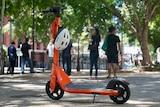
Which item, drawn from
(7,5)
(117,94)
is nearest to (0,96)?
(117,94)

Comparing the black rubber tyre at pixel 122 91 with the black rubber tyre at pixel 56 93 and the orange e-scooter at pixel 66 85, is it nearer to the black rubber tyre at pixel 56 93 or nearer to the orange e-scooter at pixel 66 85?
the orange e-scooter at pixel 66 85

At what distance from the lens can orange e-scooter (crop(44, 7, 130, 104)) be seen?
7.79 meters

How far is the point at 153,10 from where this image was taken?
23.1m

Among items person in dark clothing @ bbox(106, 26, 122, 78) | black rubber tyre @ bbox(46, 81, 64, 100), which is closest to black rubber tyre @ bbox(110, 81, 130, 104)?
black rubber tyre @ bbox(46, 81, 64, 100)

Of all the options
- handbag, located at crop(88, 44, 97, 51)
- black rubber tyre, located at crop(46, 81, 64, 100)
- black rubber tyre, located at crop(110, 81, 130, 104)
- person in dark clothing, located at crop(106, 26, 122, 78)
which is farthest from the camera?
handbag, located at crop(88, 44, 97, 51)

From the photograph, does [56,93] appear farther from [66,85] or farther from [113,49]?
[113,49]

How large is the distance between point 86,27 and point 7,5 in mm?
11560

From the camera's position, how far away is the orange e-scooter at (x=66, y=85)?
25.5 feet

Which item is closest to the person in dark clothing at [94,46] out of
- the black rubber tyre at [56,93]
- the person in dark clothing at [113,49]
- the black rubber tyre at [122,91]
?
the person in dark clothing at [113,49]

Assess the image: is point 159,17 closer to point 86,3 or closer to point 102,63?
point 102,63

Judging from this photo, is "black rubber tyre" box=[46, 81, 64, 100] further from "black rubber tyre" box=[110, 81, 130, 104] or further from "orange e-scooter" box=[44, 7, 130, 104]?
"black rubber tyre" box=[110, 81, 130, 104]

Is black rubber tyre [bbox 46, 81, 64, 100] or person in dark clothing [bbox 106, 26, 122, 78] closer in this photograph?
black rubber tyre [bbox 46, 81, 64, 100]

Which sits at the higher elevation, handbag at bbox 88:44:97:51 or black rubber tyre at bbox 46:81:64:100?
handbag at bbox 88:44:97:51

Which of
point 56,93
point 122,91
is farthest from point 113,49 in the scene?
point 122,91
